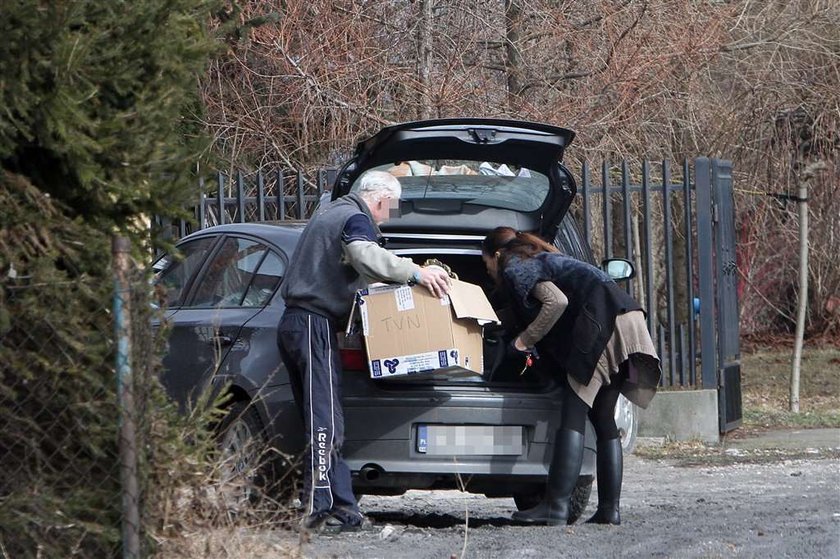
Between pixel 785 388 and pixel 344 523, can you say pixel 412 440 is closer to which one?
pixel 344 523

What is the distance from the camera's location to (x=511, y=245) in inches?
276

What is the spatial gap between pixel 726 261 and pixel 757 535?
5372 millimetres

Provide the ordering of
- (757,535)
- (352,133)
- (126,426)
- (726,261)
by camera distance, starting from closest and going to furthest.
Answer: (126,426)
(757,535)
(726,261)
(352,133)

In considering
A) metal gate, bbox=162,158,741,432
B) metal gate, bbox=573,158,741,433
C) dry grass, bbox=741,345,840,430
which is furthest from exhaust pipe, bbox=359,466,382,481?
dry grass, bbox=741,345,840,430

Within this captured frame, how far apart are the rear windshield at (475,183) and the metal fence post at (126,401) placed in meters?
2.86

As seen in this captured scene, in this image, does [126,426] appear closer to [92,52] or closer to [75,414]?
[75,414]

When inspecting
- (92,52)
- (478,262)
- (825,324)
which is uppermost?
(92,52)

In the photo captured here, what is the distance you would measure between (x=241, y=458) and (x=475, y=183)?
7.55 ft

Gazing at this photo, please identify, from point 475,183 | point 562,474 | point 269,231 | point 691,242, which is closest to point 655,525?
point 562,474

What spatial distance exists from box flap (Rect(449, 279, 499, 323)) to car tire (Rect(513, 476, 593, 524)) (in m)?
1.11

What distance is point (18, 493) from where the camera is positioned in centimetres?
487

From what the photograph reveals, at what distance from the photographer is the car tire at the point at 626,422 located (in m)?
9.42

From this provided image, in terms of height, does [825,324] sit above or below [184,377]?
below

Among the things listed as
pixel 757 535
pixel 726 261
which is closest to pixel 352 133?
pixel 726 261
